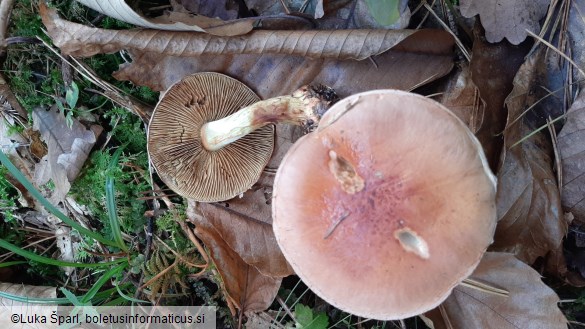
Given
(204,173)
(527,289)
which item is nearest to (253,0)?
(204,173)

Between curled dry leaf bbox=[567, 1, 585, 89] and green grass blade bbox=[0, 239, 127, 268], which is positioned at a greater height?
curled dry leaf bbox=[567, 1, 585, 89]

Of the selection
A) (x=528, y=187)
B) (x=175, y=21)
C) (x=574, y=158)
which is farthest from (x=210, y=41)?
(x=574, y=158)

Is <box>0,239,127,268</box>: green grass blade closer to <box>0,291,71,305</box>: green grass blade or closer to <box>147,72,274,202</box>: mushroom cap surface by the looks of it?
<box>0,291,71,305</box>: green grass blade

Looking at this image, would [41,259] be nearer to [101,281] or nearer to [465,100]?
[101,281]

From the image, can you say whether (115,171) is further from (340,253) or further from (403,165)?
(403,165)

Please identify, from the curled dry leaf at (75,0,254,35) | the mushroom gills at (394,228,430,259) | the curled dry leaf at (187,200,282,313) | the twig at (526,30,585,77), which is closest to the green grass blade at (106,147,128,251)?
the curled dry leaf at (187,200,282,313)

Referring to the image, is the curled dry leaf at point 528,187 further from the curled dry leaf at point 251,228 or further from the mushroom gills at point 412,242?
the curled dry leaf at point 251,228
